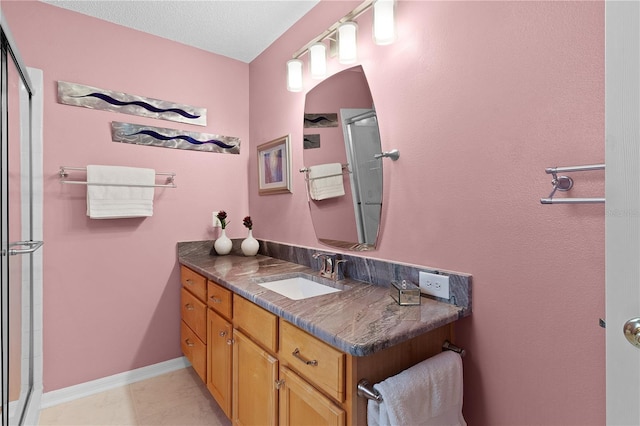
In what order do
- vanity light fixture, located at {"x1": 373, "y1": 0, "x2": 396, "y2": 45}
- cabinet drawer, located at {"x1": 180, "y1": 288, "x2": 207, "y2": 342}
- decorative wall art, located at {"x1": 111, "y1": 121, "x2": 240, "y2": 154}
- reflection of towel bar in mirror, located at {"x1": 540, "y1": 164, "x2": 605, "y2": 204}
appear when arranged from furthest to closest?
decorative wall art, located at {"x1": 111, "y1": 121, "x2": 240, "y2": 154} → cabinet drawer, located at {"x1": 180, "y1": 288, "x2": 207, "y2": 342} → vanity light fixture, located at {"x1": 373, "y1": 0, "x2": 396, "y2": 45} → reflection of towel bar in mirror, located at {"x1": 540, "y1": 164, "x2": 605, "y2": 204}

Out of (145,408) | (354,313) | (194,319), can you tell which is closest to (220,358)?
(194,319)

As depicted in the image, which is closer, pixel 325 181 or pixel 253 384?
pixel 253 384

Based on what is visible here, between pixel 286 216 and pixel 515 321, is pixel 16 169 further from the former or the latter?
pixel 515 321

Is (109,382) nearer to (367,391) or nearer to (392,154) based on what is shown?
(367,391)

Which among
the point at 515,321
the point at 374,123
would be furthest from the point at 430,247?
the point at 374,123

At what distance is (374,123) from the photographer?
155 cm

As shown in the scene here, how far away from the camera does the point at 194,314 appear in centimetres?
205

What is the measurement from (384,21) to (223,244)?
5.93 ft

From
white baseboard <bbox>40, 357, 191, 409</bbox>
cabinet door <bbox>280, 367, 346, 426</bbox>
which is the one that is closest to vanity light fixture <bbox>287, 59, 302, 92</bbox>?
cabinet door <bbox>280, 367, 346, 426</bbox>

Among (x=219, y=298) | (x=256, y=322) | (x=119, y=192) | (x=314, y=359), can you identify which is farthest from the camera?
(x=119, y=192)

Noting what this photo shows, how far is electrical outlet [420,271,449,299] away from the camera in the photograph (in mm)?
1245

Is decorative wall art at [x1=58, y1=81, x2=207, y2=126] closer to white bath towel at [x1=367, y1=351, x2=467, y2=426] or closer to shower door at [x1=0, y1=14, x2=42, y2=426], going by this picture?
shower door at [x1=0, y1=14, x2=42, y2=426]

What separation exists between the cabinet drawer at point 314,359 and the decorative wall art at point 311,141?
1117 millimetres

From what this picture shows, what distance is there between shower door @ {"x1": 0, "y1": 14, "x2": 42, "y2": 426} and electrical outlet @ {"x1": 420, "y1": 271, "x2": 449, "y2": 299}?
6.06 ft
